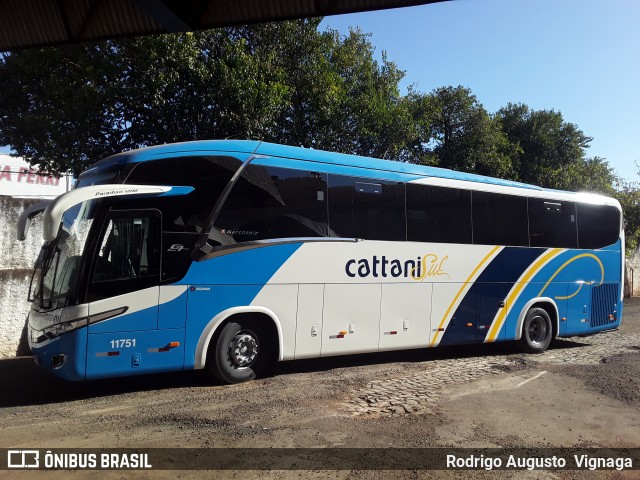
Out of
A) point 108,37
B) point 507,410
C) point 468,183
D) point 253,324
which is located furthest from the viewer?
point 468,183

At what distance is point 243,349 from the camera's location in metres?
7.78

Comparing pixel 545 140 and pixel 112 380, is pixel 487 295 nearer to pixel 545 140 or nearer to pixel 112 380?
pixel 112 380

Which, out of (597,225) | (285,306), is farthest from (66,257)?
(597,225)

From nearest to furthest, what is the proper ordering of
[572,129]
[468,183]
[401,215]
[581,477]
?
[581,477]
[401,215]
[468,183]
[572,129]

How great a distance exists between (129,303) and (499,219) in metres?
7.52

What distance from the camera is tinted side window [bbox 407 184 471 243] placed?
9430 millimetres

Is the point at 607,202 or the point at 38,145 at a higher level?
the point at 38,145

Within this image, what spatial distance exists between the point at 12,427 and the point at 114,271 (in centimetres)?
211

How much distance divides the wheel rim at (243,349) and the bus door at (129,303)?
2.79 ft

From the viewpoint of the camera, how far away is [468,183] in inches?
407

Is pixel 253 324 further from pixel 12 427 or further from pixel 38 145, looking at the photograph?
pixel 38 145

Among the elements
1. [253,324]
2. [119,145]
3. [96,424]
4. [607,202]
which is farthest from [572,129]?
[96,424]

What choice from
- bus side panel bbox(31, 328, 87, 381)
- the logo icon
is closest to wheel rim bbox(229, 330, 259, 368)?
bus side panel bbox(31, 328, 87, 381)

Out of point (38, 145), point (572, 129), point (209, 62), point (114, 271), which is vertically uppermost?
point (572, 129)
